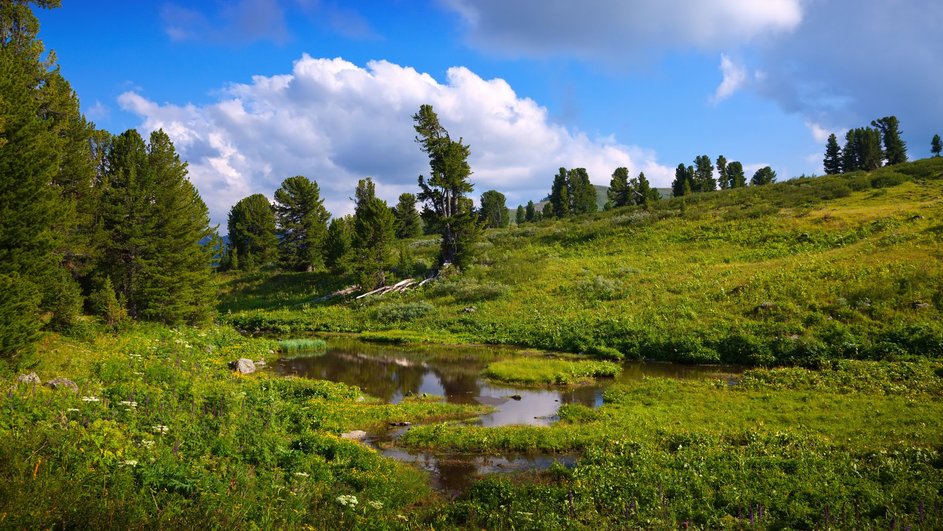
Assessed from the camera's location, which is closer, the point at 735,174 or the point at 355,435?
the point at 355,435

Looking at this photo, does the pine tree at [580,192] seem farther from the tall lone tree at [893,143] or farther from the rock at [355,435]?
the rock at [355,435]

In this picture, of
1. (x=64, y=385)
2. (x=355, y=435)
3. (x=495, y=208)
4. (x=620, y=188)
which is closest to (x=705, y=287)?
(x=355, y=435)

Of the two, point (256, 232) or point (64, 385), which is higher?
point (256, 232)

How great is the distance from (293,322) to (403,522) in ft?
124

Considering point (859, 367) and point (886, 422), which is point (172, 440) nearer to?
point (886, 422)

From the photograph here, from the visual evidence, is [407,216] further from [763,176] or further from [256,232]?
[763,176]

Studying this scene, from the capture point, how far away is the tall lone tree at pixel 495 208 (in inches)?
5625

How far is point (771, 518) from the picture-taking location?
9.22m

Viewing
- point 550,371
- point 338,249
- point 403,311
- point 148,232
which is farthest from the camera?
point 338,249

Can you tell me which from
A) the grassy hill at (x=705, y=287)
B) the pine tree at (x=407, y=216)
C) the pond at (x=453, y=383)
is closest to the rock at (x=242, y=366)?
the pond at (x=453, y=383)

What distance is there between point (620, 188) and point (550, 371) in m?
85.6

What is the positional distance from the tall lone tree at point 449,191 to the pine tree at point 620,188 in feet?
185

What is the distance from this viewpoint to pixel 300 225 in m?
71.3

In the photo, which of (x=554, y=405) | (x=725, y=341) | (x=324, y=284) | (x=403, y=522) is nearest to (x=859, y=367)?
(x=725, y=341)
